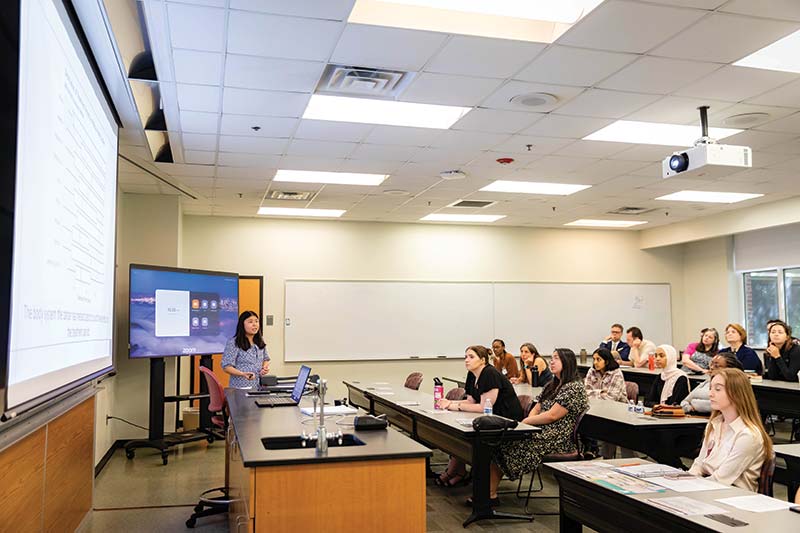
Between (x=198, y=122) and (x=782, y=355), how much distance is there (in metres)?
6.85

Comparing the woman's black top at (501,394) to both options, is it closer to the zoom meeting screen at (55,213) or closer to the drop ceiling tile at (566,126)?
the drop ceiling tile at (566,126)

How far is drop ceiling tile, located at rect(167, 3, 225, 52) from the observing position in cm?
354

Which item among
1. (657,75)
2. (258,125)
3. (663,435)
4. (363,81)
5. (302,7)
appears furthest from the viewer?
(258,125)

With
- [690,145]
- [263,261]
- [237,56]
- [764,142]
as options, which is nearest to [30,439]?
[237,56]

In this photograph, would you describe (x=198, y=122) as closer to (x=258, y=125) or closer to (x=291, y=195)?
(x=258, y=125)

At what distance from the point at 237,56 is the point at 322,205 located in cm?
519

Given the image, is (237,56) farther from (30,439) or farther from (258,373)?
(258,373)

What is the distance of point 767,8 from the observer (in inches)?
139

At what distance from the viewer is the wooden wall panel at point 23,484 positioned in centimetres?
262

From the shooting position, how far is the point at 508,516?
478 cm

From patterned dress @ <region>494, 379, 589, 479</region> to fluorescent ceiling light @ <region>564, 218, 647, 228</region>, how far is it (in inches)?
240

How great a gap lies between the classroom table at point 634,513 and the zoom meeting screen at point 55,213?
2.39 meters

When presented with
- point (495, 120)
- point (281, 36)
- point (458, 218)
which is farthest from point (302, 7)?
point (458, 218)

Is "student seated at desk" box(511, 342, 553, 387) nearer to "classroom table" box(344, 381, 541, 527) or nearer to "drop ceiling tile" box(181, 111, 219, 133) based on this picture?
"classroom table" box(344, 381, 541, 527)
